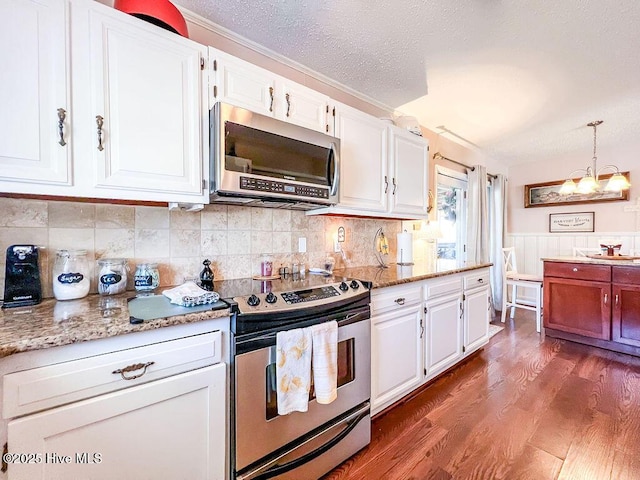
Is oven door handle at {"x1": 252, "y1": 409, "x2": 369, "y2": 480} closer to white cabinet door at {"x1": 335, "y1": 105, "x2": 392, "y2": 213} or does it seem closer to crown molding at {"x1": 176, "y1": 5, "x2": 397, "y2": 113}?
white cabinet door at {"x1": 335, "y1": 105, "x2": 392, "y2": 213}

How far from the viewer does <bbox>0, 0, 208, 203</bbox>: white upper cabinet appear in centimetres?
100

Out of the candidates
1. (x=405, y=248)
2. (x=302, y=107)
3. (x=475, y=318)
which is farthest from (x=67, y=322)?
(x=475, y=318)

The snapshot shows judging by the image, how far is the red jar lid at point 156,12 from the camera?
Answer: 4.01ft

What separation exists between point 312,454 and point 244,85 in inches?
73.7

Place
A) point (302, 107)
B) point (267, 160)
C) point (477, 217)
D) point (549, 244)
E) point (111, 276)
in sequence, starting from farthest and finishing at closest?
1. point (549, 244)
2. point (477, 217)
3. point (302, 107)
4. point (267, 160)
5. point (111, 276)

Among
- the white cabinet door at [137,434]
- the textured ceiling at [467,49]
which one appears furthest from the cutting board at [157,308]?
the textured ceiling at [467,49]

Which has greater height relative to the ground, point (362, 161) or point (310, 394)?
point (362, 161)

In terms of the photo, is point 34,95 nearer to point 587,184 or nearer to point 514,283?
point 587,184

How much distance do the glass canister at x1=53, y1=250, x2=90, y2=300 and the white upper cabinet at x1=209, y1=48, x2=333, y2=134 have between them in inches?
38.2

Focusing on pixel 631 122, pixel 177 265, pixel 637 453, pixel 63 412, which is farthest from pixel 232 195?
pixel 631 122

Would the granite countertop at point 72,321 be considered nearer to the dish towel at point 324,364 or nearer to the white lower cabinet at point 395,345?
the dish towel at point 324,364

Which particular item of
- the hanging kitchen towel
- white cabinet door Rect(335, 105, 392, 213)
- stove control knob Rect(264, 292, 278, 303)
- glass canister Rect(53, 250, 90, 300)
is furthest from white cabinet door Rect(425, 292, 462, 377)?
glass canister Rect(53, 250, 90, 300)

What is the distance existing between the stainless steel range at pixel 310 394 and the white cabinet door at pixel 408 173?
1.08m

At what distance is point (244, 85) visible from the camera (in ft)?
4.98
